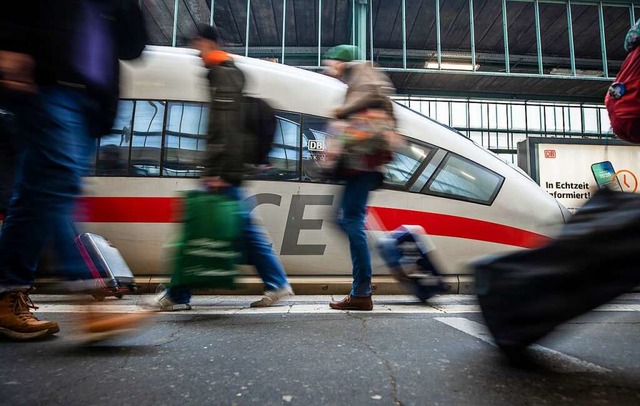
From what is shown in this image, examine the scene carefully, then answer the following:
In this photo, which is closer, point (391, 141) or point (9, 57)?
point (9, 57)

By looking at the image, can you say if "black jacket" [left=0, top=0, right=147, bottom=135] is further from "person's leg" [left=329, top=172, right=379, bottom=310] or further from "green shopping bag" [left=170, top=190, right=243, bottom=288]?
"person's leg" [left=329, top=172, right=379, bottom=310]

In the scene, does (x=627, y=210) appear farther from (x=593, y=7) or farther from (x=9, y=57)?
(x=593, y=7)

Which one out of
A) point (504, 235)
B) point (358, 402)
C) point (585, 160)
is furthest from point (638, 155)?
point (358, 402)

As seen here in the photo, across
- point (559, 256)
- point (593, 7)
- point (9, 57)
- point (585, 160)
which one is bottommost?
point (559, 256)

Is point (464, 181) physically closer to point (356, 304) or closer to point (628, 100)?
point (356, 304)

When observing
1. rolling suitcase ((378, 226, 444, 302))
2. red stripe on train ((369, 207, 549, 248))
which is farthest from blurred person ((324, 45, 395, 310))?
red stripe on train ((369, 207, 549, 248))

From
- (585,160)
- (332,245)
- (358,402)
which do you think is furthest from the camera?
(585,160)

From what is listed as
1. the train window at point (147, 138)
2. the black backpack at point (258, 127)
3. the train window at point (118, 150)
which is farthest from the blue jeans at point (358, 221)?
the train window at point (118, 150)

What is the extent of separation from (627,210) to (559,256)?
22 centimetres

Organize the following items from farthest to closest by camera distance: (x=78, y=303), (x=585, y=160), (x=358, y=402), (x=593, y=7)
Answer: (x=593, y=7)
(x=585, y=160)
(x=78, y=303)
(x=358, y=402)

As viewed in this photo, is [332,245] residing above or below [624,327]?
above

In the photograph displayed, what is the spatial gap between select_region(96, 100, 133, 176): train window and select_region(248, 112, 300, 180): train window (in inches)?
57.7

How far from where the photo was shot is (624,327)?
6.68ft

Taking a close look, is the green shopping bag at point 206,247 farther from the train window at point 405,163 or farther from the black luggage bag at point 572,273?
the train window at point 405,163
